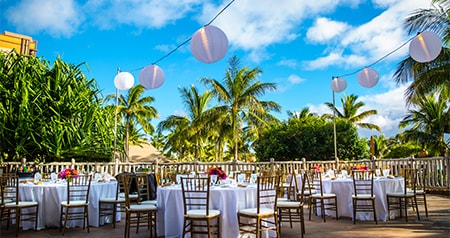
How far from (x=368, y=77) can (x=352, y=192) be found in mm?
2628

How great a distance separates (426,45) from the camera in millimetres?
6086

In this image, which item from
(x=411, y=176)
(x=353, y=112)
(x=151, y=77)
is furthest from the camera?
(x=353, y=112)

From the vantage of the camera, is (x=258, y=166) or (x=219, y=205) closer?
(x=219, y=205)

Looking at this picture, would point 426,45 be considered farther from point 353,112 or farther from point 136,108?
point 136,108

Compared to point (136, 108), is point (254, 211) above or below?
below

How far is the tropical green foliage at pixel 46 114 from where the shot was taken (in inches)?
472

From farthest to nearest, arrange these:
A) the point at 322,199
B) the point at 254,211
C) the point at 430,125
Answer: the point at 430,125
the point at 322,199
the point at 254,211

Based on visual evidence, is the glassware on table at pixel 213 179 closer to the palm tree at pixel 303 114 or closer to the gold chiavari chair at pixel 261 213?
the gold chiavari chair at pixel 261 213

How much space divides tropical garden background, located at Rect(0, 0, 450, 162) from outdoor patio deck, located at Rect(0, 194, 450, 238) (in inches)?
196

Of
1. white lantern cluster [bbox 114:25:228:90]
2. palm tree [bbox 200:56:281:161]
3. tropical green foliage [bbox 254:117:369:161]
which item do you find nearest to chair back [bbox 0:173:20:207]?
white lantern cluster [bbox 114:25:228:90]

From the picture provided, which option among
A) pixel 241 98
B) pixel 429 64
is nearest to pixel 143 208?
pixel 429 64

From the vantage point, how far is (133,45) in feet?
47.6

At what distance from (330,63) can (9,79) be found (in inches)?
497

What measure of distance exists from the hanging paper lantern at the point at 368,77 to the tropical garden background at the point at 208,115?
11.6ft
